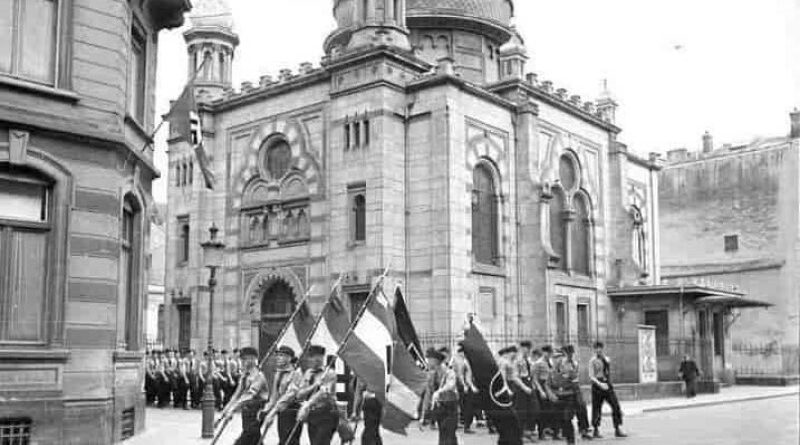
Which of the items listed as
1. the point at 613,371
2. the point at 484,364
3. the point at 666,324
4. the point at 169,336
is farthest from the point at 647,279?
the point at 484,364

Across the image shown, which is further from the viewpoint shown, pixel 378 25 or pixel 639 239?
pixel 639 239

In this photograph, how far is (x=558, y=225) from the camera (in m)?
36.7

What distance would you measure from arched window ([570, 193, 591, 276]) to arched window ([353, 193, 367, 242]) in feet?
33.2

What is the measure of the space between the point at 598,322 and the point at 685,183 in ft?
65.2

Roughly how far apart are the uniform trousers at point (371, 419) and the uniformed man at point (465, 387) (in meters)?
1.85

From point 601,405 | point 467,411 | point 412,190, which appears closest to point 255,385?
point 467,411

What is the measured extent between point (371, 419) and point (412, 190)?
59.2 feet

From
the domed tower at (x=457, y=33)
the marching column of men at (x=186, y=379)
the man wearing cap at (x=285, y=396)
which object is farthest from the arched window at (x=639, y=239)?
the man wearing cap at (x=285, y=396)

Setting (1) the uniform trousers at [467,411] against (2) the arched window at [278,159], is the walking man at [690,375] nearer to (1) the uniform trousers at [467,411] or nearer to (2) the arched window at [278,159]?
(1) the uniform trousers at [467,411]

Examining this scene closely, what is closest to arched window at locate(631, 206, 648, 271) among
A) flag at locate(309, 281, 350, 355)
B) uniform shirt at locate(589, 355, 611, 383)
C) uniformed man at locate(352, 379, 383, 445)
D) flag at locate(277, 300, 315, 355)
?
uniform shirt at locate(589, 355, 611, 383)

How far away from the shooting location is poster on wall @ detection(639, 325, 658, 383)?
105 ft

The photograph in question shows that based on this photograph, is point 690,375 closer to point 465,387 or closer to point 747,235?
point 465,387

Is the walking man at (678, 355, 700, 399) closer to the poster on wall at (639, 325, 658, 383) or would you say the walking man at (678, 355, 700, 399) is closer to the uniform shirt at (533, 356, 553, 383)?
the poster on wall at (639, 325, 658, 383)

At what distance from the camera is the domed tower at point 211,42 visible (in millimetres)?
37812
